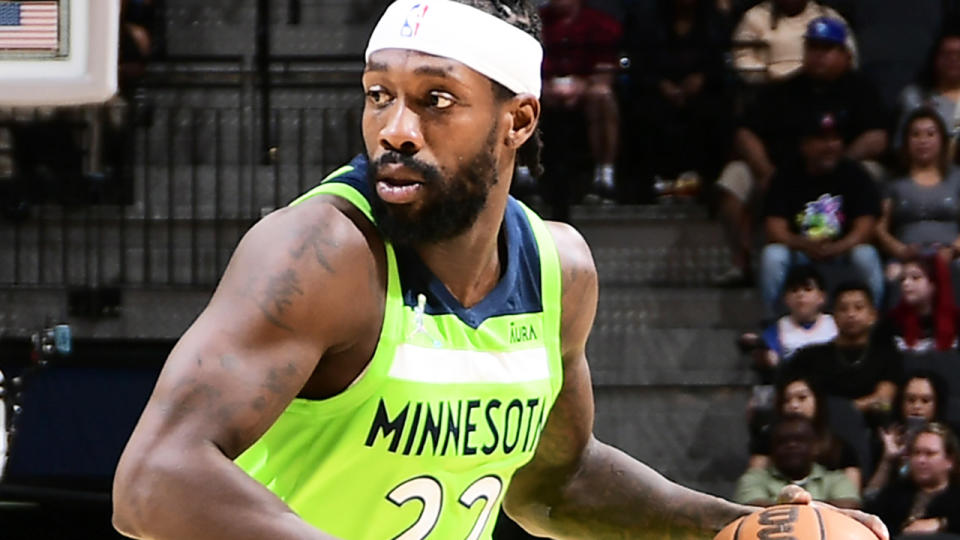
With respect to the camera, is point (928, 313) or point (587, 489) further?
point (928, 313)

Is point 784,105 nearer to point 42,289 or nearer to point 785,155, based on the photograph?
point 785,155

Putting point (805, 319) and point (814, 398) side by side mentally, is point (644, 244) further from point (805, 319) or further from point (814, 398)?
point (814, 398)

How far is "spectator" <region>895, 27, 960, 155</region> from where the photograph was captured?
7.81 m

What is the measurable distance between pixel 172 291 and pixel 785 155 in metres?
3.12

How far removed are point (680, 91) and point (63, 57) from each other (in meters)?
5.04

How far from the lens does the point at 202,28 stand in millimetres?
9266

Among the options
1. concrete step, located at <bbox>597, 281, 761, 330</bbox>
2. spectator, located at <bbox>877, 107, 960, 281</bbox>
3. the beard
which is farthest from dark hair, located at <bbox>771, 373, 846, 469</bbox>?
the beard

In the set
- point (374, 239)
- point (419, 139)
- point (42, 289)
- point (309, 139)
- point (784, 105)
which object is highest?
point (419, 139)

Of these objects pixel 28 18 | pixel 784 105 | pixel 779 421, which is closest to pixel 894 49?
pixel 784 105

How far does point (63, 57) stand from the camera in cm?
371

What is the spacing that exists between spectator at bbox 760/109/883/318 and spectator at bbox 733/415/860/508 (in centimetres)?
84

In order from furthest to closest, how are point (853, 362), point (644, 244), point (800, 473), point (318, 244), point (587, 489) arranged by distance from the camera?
point (644, 244) → point (853, 362) → point (800, 473) → point (587, 489) → point (318, 244)

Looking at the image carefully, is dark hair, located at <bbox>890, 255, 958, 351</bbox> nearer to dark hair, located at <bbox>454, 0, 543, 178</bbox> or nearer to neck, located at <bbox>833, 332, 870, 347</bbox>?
neck, located at <bbox>833, 332, 870, 347</bbox>

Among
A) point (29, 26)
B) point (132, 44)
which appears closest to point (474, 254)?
point (29, 26)
